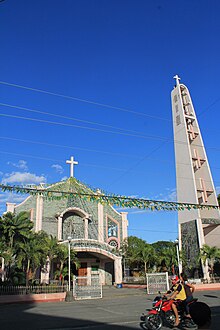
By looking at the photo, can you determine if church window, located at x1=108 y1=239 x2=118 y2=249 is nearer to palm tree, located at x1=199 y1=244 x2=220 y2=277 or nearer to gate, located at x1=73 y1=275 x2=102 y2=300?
palm tree, located at x1=199 y1=244 x2=220 y2=277

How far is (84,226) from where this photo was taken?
3147cm

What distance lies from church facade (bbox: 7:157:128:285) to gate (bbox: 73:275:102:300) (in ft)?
26.1

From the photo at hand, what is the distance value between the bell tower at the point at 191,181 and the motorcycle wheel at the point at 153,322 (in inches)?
811

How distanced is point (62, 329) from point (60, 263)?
17357 millimetres

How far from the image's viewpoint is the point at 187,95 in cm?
3384

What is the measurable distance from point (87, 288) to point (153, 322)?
12.6m

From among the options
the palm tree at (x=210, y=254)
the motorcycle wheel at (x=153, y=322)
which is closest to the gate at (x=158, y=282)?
the palm tree at (x=210, y=254)

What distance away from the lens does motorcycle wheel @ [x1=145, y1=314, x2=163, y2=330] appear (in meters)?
7.94

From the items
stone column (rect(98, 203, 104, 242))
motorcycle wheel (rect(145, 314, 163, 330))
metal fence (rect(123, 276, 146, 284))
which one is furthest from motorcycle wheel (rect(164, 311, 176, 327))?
stone column (rect(98, 203, 104, 242))

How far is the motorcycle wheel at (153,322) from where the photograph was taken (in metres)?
7.94

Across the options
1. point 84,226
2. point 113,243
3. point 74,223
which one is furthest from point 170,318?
point 113,243

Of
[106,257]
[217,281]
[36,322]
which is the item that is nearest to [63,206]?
[106,257]

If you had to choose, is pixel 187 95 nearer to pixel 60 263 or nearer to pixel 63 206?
pixel 63 206

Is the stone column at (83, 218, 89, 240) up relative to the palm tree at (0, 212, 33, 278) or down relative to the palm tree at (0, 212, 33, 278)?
up
